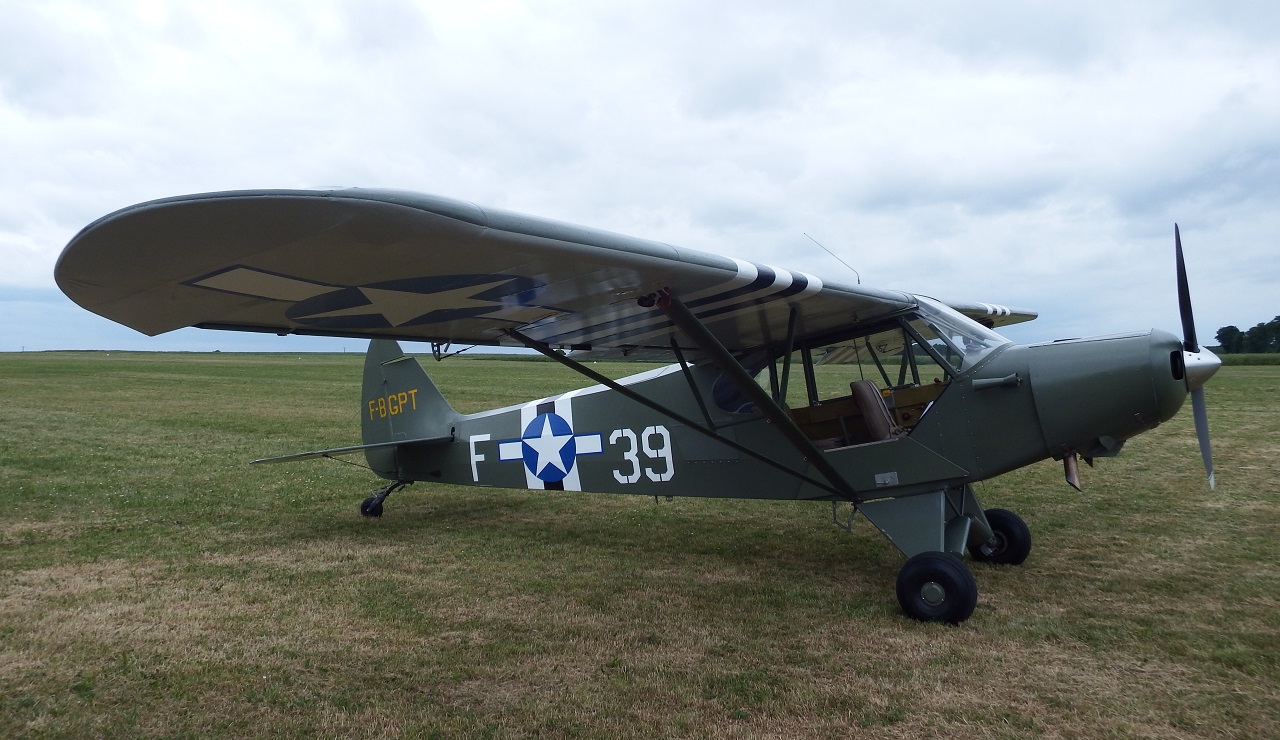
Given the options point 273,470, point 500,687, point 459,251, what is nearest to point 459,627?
point 500,687

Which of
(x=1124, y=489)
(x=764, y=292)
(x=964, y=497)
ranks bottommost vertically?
(x=1124, y=489)

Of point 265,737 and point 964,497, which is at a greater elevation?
point 964,497

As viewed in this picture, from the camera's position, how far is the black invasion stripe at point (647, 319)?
A: 4152 mm

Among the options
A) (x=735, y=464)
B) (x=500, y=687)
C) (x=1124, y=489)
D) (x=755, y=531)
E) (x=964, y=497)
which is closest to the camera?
(x=500, y=687)

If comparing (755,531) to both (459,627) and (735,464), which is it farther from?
(459,627)

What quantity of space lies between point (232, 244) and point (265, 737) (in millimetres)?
2041

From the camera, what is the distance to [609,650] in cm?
394

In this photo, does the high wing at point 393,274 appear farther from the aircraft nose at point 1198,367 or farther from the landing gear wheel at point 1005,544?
the landing gear wheel at point 1005,544

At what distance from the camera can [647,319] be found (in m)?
5.14

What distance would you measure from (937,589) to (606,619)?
1.96 meters

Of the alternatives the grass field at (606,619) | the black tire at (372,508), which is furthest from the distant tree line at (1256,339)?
the black tire at (372,508)

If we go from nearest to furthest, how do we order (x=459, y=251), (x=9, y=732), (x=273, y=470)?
(x=459, y=251), (x=9, y=732), (x=273, y=470)

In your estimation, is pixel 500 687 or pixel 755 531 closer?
pixel 500 687

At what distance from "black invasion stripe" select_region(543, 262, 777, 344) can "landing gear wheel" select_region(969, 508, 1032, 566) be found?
2.81 metres
